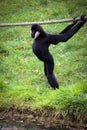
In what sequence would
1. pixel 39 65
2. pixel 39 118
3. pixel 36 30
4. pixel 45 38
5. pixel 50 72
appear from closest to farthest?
pixel 39 118, pixel 36 30, pixel 45 38, pixel 50 72, pixel 39 65

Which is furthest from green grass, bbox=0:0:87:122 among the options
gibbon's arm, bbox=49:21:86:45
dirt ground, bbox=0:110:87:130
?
gibbon's arm, bbox=49:21:86:45

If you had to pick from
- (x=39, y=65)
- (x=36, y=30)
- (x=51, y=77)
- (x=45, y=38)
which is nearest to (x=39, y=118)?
(x=51, y=77)

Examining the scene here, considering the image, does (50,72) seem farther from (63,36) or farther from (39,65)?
(39,65)

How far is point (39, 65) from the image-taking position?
11.2 metres

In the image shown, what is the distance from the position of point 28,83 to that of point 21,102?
4.91 feet

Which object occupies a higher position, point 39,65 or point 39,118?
point 39,118

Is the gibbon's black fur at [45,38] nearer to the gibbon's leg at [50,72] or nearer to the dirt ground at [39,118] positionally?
the gibbon's leg at [50,72]

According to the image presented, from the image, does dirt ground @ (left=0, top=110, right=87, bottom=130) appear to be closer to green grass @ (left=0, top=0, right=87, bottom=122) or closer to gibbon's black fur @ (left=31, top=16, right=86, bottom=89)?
green grass @ (left=0, top=0, right=87, bottom=122)

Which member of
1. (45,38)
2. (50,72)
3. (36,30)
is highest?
(36,30)

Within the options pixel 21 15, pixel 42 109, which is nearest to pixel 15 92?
pixel 42 109

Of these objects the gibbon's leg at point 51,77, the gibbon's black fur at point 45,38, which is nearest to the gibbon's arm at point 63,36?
the gibbon's black fur at point 45,38

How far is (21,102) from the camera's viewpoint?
341 inches

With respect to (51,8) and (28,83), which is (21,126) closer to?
(28,83)

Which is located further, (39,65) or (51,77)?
(39,65)
